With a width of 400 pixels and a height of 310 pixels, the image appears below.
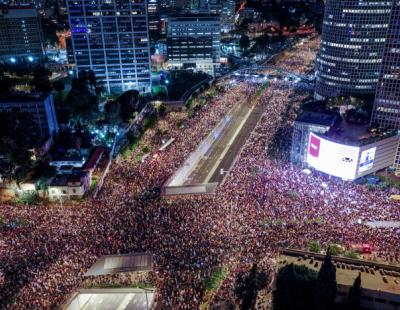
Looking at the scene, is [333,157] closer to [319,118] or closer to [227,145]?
[319,118]

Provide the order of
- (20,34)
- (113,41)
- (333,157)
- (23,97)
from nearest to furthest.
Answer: (333,157) → (23,97) → (113,41) → (20,34)

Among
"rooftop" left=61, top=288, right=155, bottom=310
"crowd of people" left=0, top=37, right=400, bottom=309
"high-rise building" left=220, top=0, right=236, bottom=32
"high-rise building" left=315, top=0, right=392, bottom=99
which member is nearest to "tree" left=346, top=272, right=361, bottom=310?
"crowd of people" left=0, top=37, right=400, bottom=309

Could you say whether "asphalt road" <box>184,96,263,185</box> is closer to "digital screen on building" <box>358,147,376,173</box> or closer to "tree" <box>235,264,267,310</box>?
"digital screen on building" <box>358,147,376,173</box>

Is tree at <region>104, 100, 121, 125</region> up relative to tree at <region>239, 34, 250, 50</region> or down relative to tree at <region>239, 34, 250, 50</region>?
down

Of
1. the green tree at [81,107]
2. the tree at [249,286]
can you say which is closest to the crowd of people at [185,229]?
the tree at [249,286]

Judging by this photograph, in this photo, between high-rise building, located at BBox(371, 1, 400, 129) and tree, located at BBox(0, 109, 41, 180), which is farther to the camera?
high-rise building, located at BBox(371, 1, 400, 129)

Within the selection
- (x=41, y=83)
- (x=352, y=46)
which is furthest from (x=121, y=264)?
(x=352, y=46)

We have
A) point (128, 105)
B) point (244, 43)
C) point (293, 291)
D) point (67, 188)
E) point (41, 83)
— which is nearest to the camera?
point (293, 291)
